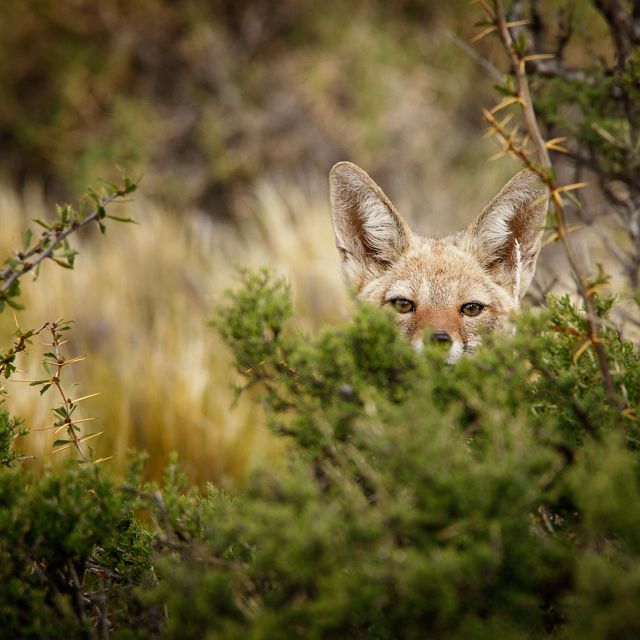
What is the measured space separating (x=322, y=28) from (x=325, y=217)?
2907mm

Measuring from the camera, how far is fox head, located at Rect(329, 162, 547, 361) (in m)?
3.22

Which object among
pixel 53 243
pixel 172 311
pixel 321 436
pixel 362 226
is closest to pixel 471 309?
pixel 362 226

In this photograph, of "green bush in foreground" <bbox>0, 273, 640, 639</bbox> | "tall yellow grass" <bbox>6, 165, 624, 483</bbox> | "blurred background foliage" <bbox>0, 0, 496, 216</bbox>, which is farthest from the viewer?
"blurred background foliage" <bbox>0, 0, 496, 216</bbox>

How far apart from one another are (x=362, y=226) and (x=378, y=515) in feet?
7.85

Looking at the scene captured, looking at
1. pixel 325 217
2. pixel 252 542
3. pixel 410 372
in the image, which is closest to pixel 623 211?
pixel 410 372

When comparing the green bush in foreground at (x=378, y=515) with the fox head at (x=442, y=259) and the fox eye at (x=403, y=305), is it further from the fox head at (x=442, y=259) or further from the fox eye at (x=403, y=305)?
the fox eye at (x=403, y=305)

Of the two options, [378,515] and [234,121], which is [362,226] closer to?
[378,515]

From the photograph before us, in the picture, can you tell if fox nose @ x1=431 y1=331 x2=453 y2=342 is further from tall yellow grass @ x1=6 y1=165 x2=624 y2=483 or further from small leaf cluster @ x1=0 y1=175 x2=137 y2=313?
small leaf cluster @ x1=0 y1=175 x2=137 y2=313

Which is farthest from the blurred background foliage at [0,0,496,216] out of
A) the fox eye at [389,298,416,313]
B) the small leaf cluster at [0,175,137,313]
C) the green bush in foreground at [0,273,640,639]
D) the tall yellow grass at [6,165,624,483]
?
the green bush in foreground at [0,273,640,639]

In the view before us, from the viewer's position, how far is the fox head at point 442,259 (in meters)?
3.22

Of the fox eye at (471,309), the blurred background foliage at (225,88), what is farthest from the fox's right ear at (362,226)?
the blurred background foliage at (225,88)

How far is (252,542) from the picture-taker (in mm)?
1837

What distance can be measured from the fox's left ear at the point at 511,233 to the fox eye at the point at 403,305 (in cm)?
48

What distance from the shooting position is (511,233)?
135 inches
